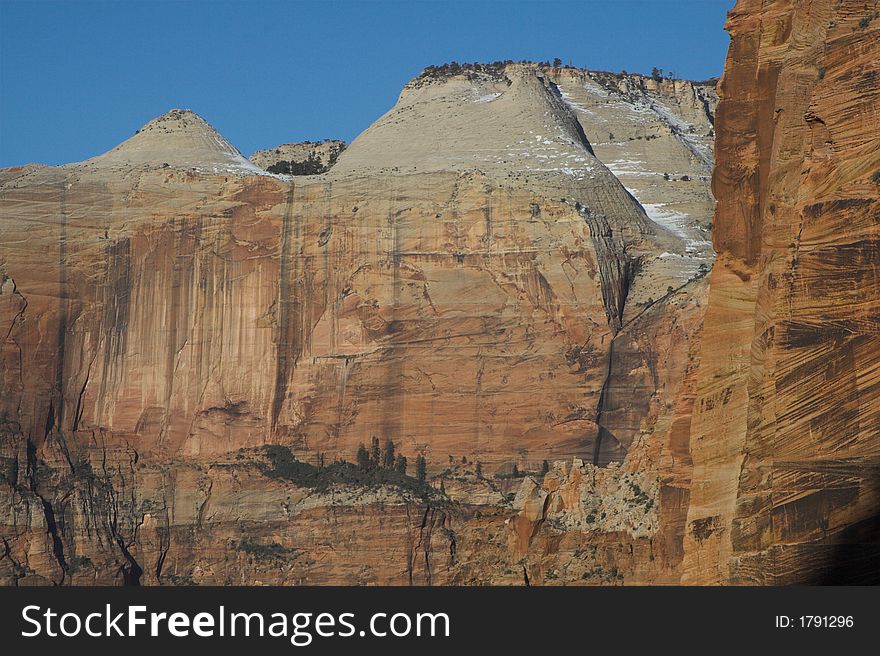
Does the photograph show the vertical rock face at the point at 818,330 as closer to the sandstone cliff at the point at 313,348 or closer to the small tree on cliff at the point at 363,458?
the sandstone cliff at the point at 313,348

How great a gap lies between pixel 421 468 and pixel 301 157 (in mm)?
66930

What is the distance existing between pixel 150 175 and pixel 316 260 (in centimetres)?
1391

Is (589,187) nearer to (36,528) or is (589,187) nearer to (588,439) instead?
(588,439)

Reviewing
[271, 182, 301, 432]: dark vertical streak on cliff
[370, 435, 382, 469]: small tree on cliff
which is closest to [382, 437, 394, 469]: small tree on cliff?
[370, 435, 382, 469]: small tree on cliff

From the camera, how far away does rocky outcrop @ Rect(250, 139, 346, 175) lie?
562ft

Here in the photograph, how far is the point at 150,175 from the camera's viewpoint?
14325 cm

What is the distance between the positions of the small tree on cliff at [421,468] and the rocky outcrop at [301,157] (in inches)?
1690

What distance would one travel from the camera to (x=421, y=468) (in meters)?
130

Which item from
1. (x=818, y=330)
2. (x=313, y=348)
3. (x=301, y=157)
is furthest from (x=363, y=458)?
(x=818, y=330)

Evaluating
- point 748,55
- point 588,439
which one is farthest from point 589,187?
point 748,55

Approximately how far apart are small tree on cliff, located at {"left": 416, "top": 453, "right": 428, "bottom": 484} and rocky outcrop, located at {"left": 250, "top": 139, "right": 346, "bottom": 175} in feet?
141

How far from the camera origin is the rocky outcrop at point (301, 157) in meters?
171

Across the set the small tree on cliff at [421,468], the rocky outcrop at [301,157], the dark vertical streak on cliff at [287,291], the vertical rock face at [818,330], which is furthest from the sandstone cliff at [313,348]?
the vertical rock face at [818,330]

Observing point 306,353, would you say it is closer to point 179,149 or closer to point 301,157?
point 179,149
